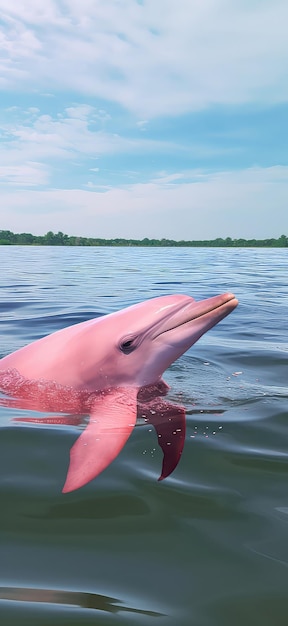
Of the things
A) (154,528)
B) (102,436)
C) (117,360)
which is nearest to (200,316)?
(117,360)

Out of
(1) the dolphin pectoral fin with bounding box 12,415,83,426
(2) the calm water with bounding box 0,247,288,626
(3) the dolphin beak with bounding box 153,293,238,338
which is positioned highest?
(3) the dolphin beak with bounding box 153,293,238,338

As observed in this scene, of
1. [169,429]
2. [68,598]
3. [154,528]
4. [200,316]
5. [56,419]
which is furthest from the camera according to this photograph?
[200,316]

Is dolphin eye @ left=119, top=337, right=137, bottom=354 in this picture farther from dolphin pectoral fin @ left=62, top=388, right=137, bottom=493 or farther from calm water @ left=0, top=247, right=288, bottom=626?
calm water @ left=0, top=247, right=288, bottom=626

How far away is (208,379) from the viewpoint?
259 inches

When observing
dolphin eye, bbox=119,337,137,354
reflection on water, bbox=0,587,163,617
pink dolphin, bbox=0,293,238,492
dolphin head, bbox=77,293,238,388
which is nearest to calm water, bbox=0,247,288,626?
reflection on water, bbox=0,587,163,617

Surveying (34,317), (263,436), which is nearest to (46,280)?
(34,317)

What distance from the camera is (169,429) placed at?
4492 mm

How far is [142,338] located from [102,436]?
1.53 m

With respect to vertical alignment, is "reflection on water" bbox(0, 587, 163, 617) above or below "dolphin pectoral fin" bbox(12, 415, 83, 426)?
above

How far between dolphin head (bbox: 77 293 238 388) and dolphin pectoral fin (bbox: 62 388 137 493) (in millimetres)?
213

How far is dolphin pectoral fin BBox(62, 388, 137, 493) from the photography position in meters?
3.36

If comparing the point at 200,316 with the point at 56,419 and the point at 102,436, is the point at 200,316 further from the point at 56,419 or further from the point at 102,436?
the point at 102,436

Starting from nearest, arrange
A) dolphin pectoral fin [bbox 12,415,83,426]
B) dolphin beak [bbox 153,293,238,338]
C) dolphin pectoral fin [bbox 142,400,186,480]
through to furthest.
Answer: dolphin pectoral fin [bbox 142,400,186,480] → dolphin pectoral fin [bbox 12,415,83,426] → dolphin beak [bbox 153,293,238,338]

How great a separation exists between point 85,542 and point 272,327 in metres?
8.55
